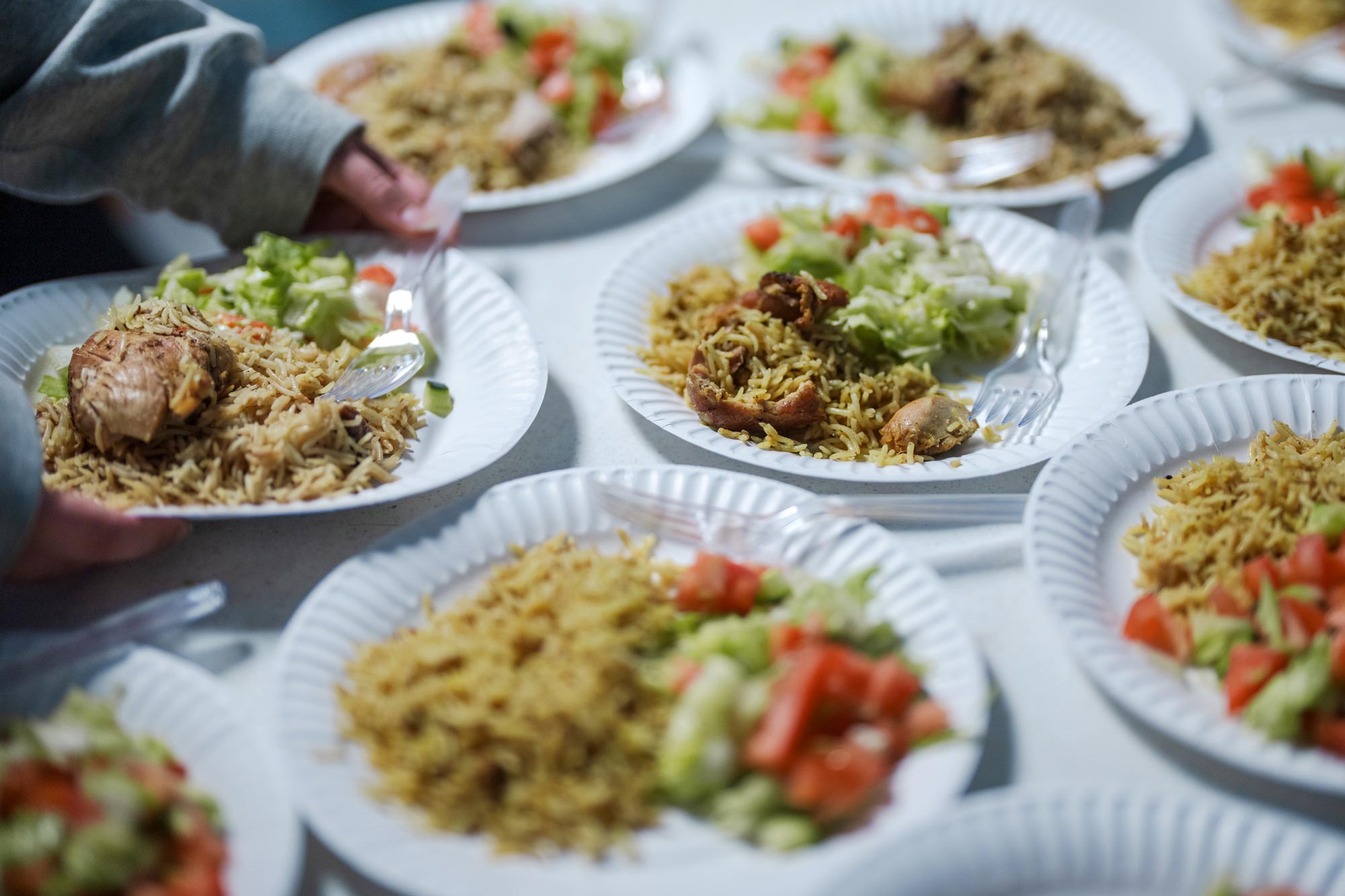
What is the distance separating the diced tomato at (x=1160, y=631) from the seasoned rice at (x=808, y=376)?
2.12ft

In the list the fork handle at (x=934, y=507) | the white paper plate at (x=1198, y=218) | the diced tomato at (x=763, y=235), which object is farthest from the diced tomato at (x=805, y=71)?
the fork handle at (x=934, y=507)

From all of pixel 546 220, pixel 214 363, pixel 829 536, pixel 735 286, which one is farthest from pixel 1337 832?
pixel 546 220

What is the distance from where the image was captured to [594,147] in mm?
3744

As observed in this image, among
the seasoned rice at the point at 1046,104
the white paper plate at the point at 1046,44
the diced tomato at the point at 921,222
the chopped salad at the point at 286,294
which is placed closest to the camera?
the chopped salad at the point at 286,294

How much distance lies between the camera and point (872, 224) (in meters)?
3.03

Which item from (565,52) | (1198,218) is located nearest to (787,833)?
(1198,218)

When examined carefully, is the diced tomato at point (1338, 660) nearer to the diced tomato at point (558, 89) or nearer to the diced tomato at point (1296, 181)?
the diced tomato at point (1296, 181)

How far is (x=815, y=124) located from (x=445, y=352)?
6.06 feet

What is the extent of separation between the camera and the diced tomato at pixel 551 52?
400 centimetres

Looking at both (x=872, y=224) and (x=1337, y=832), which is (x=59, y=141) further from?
(x=1337, y=832)

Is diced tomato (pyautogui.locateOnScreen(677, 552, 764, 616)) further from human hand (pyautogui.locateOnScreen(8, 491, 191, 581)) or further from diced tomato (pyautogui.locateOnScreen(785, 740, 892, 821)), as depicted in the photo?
human hand (pyautogui.locateOnScreen(8, 491, 191, 581))

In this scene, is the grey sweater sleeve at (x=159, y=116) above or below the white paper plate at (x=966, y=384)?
above

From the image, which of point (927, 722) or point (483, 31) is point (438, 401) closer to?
point (927, 722)

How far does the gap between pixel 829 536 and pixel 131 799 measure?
53.2 inches
